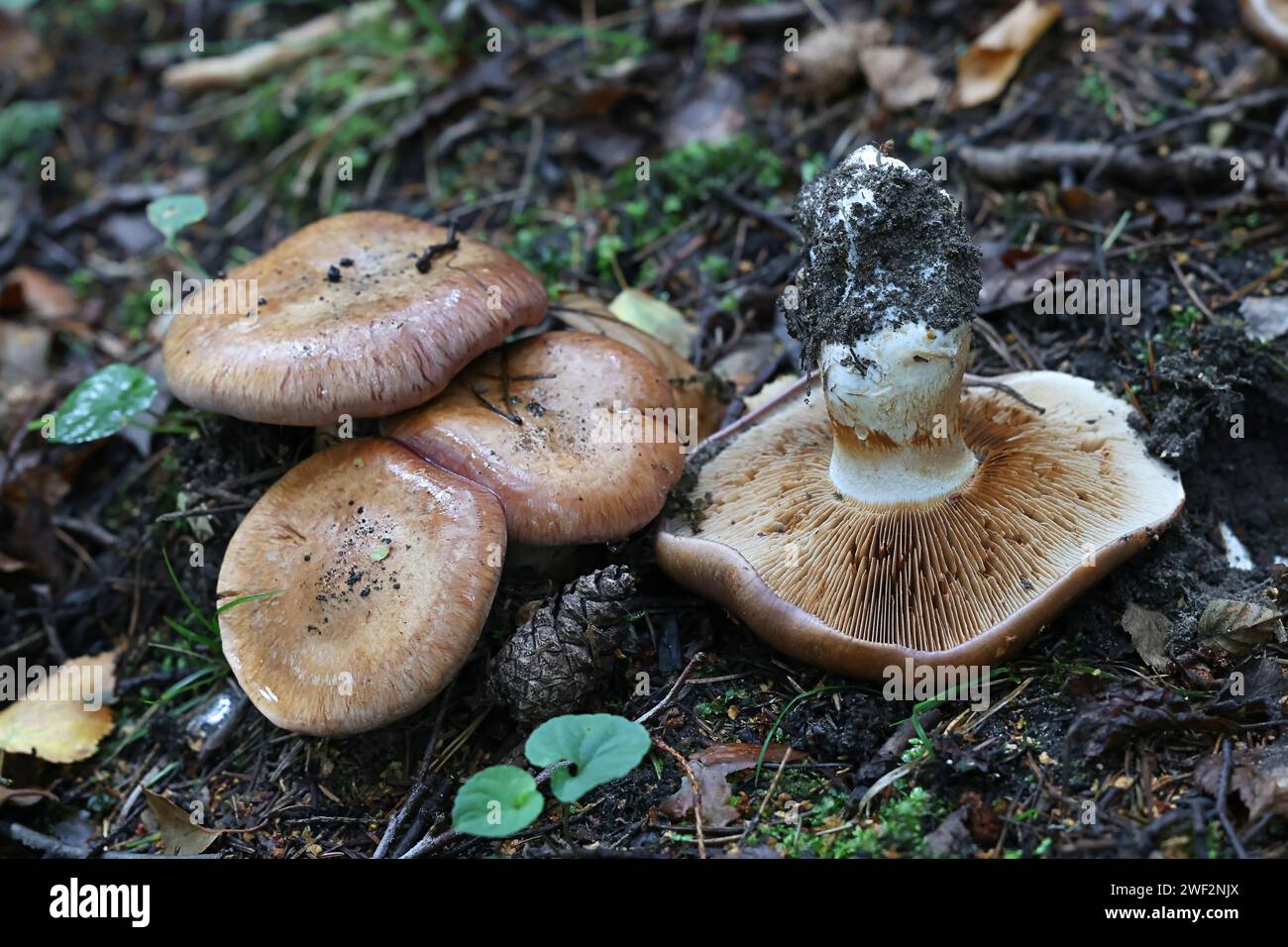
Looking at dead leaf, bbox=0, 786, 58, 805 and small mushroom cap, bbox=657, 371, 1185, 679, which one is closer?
small mushroom cap, bbox=657, 371, 1185, 679

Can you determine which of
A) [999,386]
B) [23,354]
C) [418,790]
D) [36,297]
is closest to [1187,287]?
[999,386]

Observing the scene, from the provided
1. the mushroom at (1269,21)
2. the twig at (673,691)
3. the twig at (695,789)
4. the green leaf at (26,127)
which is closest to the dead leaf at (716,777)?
the twig at (695,789)

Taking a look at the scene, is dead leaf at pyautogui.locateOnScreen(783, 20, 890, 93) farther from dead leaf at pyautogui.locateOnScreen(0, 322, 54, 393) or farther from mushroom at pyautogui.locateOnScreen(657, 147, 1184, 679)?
dead leaf at pyautogui.locateOnScreen(0, 322, 54, 393)

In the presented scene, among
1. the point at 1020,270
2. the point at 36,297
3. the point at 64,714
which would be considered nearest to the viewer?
the point at 64,714

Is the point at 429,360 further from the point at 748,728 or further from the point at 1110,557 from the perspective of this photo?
the point at 1110,557

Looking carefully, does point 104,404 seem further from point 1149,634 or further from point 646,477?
point 1149,634

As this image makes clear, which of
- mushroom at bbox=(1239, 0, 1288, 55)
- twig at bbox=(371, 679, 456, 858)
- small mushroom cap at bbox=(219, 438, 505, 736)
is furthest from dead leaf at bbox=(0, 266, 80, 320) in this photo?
mushroom at bbox=(1239, 0, 1288, 55)
